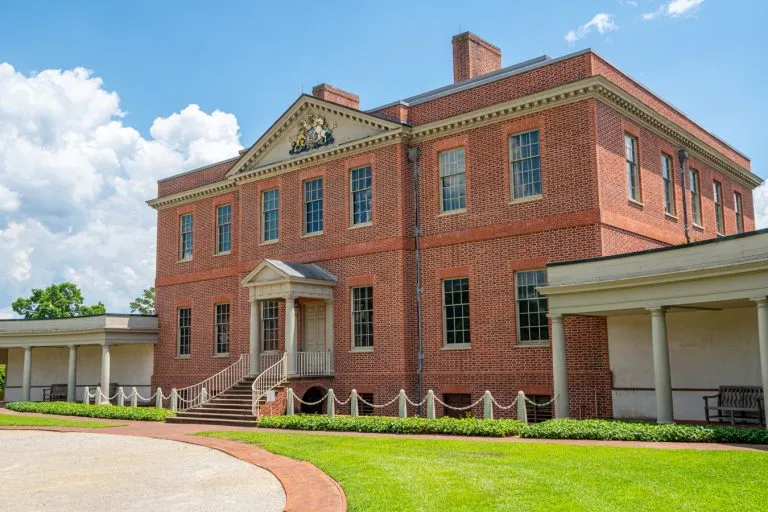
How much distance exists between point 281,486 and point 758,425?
11.3 meters

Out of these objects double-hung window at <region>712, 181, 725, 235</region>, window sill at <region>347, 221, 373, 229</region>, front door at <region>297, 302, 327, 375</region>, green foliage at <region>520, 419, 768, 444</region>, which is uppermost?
double-hung window at <region>712, 181, 725, 235</region>

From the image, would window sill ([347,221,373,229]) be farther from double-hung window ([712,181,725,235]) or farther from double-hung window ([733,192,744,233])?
double-hung window ([733,192,744,233])

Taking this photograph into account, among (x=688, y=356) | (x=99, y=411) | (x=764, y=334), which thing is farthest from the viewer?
(x=99, y=411)

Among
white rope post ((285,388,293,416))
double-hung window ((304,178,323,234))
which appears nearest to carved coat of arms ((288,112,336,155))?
double-hung window ((304,178,323,234))

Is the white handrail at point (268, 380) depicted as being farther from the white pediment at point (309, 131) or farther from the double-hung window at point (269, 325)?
the white pediment at point (309, 131)

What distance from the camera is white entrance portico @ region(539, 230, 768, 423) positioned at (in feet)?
50.4

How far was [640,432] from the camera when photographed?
49.0 ft

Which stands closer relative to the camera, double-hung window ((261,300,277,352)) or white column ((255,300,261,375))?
white column ((255,300,261,375))

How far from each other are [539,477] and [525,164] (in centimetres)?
1251

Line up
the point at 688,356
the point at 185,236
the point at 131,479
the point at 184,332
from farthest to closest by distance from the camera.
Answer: the point at 185,236 → the point at 184,332 → the point at 688,356 → the point at 131,479

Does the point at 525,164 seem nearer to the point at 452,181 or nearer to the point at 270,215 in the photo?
the point at 452,181

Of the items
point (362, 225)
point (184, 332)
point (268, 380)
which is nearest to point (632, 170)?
point (362, 225)

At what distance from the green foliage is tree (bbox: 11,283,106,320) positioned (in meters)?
64.6

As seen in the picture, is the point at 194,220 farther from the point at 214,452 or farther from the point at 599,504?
the point at 599,504
